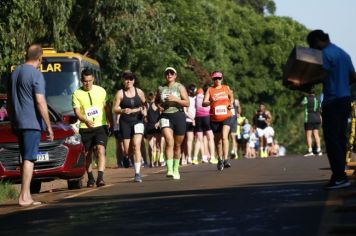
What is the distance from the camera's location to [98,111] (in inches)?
717

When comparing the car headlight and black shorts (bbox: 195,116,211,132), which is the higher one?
black shorts (bbox: 195,116,211,132)

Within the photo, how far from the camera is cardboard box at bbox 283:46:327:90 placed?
44.2ft

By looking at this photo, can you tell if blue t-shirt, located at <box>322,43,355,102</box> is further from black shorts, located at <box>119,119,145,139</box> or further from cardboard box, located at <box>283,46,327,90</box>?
black shorts, located at <box>119,119,145,139</box>

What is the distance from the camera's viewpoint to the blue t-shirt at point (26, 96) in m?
13.7

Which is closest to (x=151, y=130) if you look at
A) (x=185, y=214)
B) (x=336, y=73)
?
(x=336, y=73)

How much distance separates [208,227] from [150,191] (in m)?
5.53

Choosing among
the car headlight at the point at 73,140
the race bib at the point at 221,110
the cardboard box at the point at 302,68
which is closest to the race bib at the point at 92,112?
the car headlight at the point at 73,140

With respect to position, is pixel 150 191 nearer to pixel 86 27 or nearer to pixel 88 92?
pixel 88 92

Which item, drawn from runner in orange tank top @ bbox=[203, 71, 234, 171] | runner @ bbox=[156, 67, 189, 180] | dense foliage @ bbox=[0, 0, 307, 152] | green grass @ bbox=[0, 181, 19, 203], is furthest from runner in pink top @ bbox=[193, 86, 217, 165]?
green grass @ bbox=[0, 181, 19, 203]

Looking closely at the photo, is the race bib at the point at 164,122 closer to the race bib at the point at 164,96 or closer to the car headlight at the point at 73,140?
the race bib at the point at 164,96

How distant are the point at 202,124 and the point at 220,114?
Answer: 6.51 m

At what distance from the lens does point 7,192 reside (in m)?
16.3

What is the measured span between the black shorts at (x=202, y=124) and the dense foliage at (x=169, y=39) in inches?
188

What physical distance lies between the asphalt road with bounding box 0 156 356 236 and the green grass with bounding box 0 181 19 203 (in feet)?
1.19
